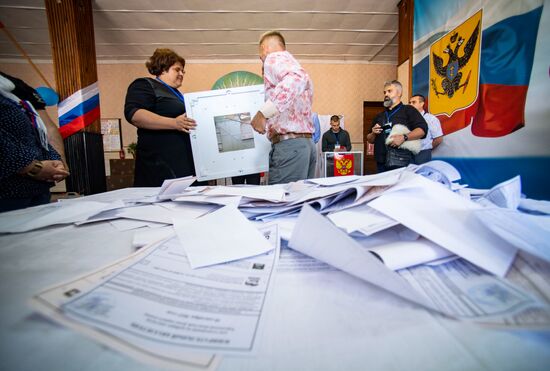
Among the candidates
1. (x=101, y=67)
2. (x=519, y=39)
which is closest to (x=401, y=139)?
(x=519, y=39)

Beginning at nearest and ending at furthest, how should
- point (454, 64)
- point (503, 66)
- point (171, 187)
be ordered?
point (171, 187)
point (503, 66)
point (454, 64)

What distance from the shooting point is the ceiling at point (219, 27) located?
10.2ft

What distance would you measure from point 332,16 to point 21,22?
4.12m

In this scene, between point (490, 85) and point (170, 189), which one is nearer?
point (170, 189)

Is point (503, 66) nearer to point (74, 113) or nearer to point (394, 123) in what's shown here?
point (394, 123)

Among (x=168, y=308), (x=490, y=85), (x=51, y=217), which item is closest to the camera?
(x=168, y=308)

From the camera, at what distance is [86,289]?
199 mm

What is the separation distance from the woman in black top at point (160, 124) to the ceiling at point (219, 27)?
2325 millimetres

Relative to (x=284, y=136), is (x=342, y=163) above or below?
below

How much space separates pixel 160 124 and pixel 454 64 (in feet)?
7.68

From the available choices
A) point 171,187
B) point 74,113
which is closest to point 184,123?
point 171,187

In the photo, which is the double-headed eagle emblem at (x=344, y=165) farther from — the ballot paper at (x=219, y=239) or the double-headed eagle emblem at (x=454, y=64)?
the ballot paper at (x=219, y=239)

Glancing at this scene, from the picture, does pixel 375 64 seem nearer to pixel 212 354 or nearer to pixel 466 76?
pixel 466 76

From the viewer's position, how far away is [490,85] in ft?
5.83
